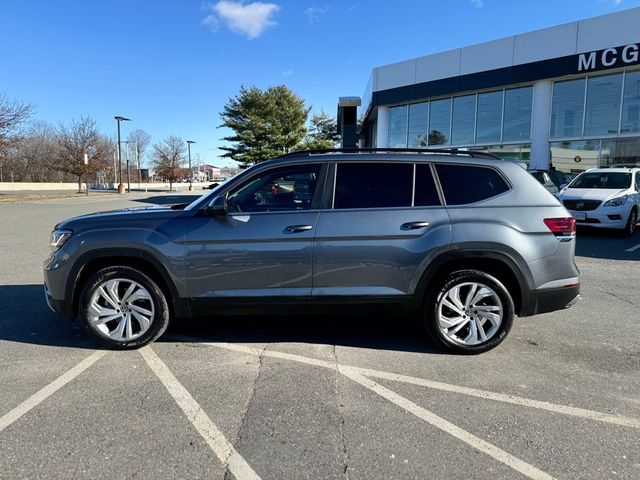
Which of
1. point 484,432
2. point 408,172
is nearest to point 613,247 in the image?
point 408,172

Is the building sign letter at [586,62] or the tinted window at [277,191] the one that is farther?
the building sign letter at [586,62]

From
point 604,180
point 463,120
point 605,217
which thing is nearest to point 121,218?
point 605,217

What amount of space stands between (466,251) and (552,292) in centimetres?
89

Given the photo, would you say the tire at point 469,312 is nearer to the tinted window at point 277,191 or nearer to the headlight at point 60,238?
the tinted window at point 277,191

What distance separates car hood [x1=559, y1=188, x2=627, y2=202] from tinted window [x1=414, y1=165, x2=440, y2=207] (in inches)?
346

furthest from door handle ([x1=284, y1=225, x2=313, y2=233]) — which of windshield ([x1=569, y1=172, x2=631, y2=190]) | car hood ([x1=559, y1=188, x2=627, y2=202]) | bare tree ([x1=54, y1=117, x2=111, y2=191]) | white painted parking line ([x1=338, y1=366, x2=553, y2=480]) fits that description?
bare tree ([x1=54, y1=117, x2=111, y2=191])

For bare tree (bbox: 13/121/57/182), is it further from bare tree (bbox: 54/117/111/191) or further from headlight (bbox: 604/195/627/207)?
headlight (bbox: 604/195/627/207)

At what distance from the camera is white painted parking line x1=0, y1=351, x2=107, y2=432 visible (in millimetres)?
3051

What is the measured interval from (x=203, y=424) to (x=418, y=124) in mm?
22334

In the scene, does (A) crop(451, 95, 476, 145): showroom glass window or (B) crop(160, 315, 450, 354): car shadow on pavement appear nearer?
(B) crop(160, 315, 450, 354): car shadow on pavement

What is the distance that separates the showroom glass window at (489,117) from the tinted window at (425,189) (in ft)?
60.0

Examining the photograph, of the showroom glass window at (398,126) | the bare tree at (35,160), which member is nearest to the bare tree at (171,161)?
the bare tree at (35,160)

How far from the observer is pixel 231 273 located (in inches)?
158

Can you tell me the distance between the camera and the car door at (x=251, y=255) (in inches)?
156
